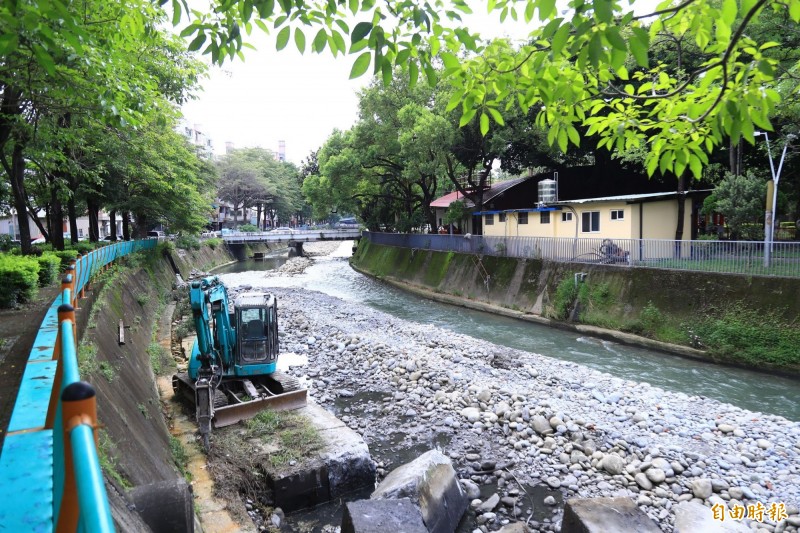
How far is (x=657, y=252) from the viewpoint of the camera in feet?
60.0

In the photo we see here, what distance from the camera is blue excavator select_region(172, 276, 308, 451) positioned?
979 cm

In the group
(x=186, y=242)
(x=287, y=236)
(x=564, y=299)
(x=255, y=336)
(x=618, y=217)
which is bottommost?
(x=564, y=299)

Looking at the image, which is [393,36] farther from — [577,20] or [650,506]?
[650,506]

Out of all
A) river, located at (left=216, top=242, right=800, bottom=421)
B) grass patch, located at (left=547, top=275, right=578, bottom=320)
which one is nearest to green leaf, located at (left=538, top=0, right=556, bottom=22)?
river, located at (left=216, top=242, right=800, bottom=421)

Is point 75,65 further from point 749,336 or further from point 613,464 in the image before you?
point 749,336

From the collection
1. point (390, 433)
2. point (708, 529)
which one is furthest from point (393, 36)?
point (390, 433)

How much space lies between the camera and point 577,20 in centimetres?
276

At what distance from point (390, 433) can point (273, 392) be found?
264 centimetres

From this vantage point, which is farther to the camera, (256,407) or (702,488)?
(256,407)

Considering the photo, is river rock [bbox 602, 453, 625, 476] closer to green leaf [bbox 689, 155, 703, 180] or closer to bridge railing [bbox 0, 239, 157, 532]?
green leaf [bbox 689, 155, 703, 180]

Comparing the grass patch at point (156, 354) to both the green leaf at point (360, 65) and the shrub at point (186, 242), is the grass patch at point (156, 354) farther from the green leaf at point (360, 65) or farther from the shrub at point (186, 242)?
the shrub at point (186, 242)

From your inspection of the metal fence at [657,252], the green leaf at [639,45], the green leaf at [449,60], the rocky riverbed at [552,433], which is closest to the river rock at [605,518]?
the rocky riverbed at [552,433]

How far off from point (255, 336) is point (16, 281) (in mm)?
4690

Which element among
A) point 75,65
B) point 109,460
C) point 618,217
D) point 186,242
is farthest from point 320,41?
point 186,242
